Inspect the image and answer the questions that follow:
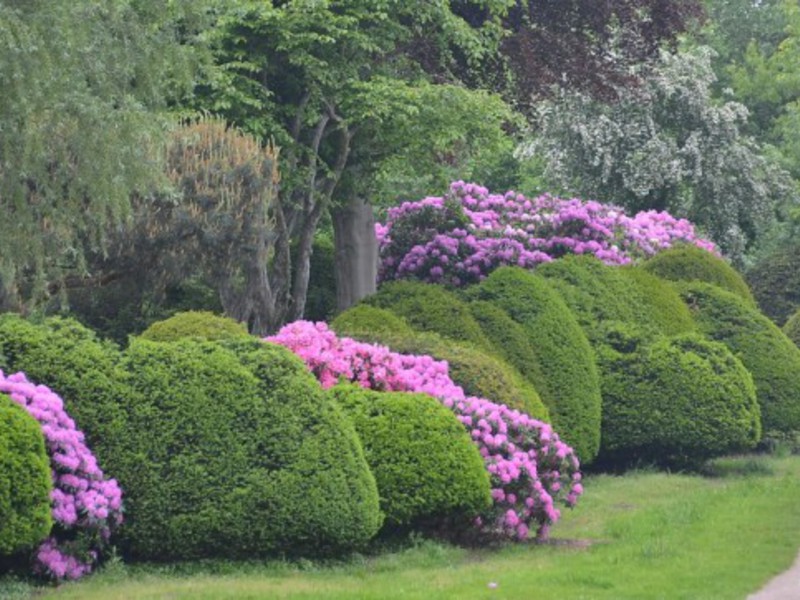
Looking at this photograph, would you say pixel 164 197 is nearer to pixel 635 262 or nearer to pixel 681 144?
pixel 635 262

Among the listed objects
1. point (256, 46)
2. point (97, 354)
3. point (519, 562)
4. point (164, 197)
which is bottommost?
point (519, 562)

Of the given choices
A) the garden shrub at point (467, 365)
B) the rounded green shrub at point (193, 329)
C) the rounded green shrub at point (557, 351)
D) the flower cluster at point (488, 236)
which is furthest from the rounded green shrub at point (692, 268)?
the rounded green shrub at point (193, 329)

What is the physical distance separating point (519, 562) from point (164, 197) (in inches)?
246

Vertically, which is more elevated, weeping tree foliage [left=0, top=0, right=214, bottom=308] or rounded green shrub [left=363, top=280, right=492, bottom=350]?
weeping tree foliage [left=0, top=0, right=214, bottom=308]

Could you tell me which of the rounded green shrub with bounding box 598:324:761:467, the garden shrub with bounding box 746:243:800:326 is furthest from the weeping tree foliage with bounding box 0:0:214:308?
the garden shrub with bounding box 746:243:800:326

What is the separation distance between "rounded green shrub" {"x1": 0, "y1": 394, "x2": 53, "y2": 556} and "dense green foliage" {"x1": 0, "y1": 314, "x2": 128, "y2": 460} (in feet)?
3.13

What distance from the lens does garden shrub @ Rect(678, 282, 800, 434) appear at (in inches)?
770

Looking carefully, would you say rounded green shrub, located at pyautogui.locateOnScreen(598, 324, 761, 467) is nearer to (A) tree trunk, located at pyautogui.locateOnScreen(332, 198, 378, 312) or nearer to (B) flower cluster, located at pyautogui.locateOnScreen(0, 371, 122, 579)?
(A) tree trunk, located at pyautogui.locateOnScreen(332, 198, 378, 312)

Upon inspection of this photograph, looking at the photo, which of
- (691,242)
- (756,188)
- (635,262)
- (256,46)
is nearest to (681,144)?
(756,188)

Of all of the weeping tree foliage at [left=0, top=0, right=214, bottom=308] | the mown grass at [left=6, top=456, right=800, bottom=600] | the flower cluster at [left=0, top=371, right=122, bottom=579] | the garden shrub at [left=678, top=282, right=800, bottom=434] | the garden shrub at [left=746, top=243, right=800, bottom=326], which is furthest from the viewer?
the garden shrub at [left=746, top=243, right=800, bottom=326]

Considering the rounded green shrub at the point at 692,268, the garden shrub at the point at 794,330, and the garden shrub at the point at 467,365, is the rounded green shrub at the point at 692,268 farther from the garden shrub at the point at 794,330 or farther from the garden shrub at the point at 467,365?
the garden shrub at the point at 467,365

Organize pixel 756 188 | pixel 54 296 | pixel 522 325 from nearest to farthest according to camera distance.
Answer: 1. pixel 54 296
2. pixel 522 325
3. pixel 756 188

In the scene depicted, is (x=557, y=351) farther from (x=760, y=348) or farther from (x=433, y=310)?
(x=760, y=348)

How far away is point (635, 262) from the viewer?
24609mm
